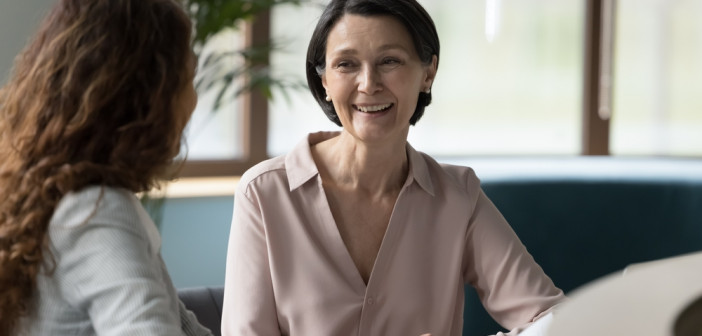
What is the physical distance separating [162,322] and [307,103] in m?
3.41

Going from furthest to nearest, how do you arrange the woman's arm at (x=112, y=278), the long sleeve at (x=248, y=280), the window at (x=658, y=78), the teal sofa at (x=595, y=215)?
the window at (x=658, y=78), the teal sofa at (x=595, y=215), the long sleeve at (x=248, y=280), the woman's arm at (x=112, y=278)

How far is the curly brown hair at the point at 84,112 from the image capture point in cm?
109

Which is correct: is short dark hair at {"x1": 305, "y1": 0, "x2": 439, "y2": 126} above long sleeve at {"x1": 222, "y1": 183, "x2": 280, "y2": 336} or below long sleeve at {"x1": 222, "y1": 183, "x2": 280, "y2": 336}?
above

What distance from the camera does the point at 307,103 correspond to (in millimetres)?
4402

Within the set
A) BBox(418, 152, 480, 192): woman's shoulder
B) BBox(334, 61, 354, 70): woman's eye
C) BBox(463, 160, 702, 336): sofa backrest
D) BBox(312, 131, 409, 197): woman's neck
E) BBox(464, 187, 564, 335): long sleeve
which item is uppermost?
BBox(334, 61, 354, 70): woman's eye

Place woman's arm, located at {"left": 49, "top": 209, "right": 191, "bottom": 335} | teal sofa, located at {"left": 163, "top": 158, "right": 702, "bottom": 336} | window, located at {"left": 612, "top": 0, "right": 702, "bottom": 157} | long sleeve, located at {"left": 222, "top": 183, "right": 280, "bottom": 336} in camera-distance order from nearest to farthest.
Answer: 1. woman's arm, located at {"left": 49, "top": 209, "right": 191, "bottom": 335}
2. long sleeve, located at {"left": 222, "top": 183, "right": 280, "bottom": 336}
3. teal sofa, located at {"left": 163, "top": 158, "right": 702, "bottom": 336}
4. window, located at {"left": 612, "top": 0, "right": 702, "bottom": 157}

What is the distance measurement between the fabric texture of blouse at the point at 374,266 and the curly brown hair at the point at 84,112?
71 cm

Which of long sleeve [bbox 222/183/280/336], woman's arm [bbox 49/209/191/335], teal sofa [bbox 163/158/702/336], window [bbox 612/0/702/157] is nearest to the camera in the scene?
woman's arm [bbox 49/209/191/335]

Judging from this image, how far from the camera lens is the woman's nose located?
190 cm

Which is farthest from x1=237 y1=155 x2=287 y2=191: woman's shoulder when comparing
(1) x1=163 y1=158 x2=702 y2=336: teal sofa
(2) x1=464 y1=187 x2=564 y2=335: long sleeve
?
(1) x1=163 y1=158 x2=702 y2=336: teal sofa

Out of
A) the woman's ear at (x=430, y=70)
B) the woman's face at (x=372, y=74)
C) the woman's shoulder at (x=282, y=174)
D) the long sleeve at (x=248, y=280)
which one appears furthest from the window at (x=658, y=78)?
the long sleeve at (x=248, y=280)

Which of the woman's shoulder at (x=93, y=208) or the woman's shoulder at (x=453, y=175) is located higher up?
the woman's shoulder at (x=93, y=208)

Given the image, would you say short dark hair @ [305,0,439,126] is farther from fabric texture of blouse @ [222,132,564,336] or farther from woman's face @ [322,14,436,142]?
fabric texture of blouse @ [222,132,564,336]

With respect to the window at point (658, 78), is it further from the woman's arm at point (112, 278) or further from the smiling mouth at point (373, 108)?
the woman's arm at point (112, 278)
